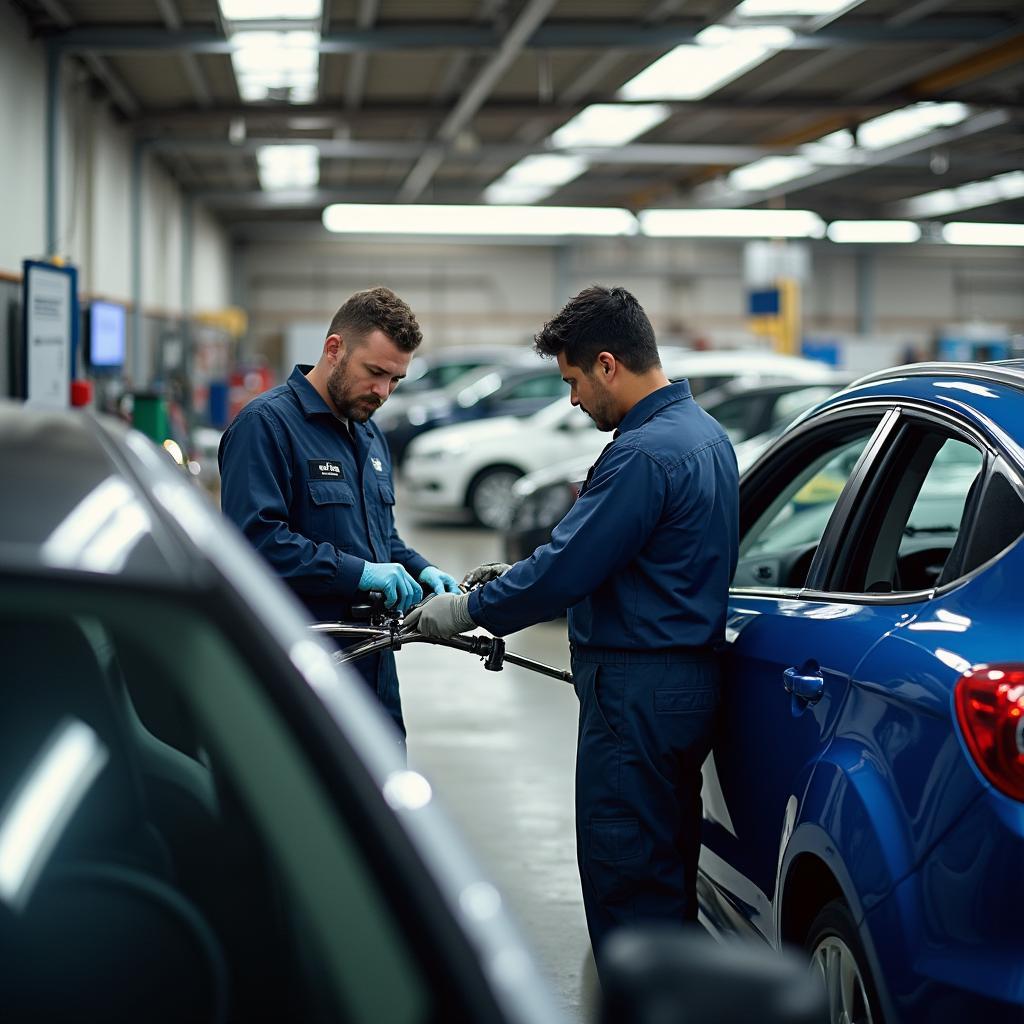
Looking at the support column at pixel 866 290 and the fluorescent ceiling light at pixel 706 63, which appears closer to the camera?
the fluorescent ceiling light at pixel 706 63

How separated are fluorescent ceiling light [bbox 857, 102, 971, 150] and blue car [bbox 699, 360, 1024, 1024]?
42.5 feet

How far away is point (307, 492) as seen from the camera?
349cm

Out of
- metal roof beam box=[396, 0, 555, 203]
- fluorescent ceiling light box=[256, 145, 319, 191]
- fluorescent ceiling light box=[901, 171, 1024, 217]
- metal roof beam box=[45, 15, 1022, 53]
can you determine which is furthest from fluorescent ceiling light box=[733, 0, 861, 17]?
fluorescent ceiling light box=[901, 171, 1024, 217]

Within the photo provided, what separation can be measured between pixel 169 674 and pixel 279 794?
15cm

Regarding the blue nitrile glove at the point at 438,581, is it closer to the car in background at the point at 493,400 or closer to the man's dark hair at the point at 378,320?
the man's dark hair at the point at 378,320

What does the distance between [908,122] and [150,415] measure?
372 inches

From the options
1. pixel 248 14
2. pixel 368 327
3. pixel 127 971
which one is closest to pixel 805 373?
pixel 248 14

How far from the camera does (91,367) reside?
42.0ft

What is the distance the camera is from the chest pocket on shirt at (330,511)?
349 cm

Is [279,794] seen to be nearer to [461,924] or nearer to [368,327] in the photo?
[461,924]

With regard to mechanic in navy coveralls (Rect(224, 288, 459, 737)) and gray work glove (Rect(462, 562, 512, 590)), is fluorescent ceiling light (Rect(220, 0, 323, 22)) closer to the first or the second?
mechanic in navy coveralls (Rect(224, 288, 459, 737))

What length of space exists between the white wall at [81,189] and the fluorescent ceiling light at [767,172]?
792 cm

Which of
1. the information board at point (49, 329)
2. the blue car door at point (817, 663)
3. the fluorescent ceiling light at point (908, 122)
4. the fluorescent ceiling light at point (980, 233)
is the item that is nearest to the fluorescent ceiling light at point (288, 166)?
the fluorescent ceiling light at point (908, 122)

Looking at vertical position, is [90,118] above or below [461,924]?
above
